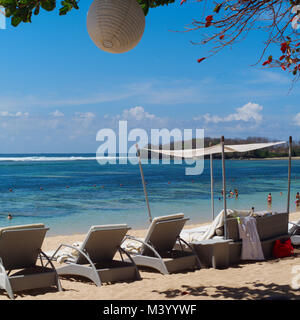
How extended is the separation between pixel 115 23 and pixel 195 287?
2859 mm

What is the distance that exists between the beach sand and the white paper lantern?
7.88ft

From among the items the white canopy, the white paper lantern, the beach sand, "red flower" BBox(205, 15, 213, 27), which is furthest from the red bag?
the white paper lantern

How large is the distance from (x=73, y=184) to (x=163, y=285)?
29.1m

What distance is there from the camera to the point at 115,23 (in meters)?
2.81

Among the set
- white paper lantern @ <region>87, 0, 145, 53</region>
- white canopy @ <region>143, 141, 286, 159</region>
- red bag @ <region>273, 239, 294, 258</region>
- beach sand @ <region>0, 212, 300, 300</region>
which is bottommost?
beach sand @ <region>0, 212, 300, 300</region>

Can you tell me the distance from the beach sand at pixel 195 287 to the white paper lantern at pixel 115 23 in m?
2.40

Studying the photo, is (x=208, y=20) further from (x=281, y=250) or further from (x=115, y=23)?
(x=281, y=250)

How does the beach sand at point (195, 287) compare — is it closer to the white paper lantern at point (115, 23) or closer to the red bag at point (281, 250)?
the red bag at point (281, 250)

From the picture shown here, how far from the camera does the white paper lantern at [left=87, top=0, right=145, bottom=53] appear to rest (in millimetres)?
2809

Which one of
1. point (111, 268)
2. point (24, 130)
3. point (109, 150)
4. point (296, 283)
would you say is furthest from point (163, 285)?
point (109, 150)

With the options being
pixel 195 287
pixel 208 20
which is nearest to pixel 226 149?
pixel 195 287

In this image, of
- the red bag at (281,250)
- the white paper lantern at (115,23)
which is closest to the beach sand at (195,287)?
the red bag at (281,250)

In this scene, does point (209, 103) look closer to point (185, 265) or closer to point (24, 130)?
point (24, 130)

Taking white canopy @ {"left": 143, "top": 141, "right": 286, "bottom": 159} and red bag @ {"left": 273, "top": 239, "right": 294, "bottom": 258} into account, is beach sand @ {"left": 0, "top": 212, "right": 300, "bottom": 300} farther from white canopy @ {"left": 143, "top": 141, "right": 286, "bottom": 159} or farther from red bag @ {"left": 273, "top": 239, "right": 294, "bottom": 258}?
white canopy @ {"left": 143, "top": 141, "right": 286, "bottom": 159}
